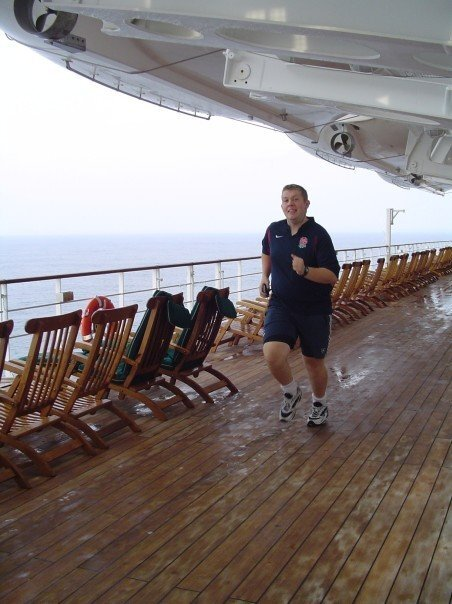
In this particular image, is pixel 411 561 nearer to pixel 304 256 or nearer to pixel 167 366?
pixel 304 256

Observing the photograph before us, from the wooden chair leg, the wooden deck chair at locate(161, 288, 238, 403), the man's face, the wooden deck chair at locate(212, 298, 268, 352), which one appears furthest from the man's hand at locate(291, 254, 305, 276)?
the wooden deck chair at locate(212, 298, 268, 352)

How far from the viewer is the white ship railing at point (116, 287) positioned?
19.7 ft

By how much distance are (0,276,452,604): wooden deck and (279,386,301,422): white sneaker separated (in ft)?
0.19

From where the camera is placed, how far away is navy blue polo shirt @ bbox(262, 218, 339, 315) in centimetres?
373

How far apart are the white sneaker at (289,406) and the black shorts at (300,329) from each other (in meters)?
0.32

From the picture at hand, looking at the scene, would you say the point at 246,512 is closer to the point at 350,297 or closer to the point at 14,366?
the point at 14,366

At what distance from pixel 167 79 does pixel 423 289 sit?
7036 mm

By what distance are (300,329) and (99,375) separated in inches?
42.4

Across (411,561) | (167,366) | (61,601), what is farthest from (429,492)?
(167,366)

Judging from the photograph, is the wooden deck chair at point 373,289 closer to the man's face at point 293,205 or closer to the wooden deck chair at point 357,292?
the wooden deck chair at point 357,292

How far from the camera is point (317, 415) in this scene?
4.02 metres

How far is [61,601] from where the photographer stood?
6.86 feet

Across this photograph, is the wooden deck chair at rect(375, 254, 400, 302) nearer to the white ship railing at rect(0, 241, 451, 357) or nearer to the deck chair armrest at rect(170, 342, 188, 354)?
the white ship railing at rect(0, 241, 451, 357)

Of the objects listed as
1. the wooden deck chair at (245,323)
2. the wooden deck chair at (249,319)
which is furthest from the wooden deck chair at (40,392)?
the wooden deck chair at (249,319)
